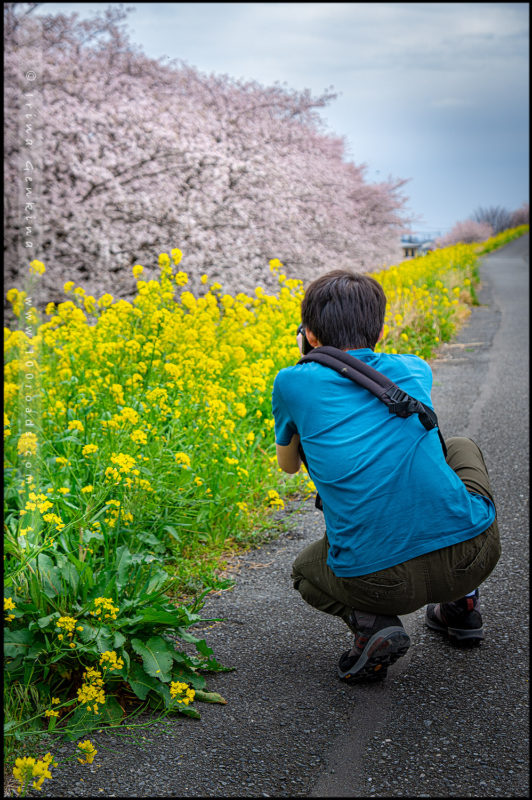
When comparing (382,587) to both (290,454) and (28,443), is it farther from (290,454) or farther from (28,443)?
(28,443)

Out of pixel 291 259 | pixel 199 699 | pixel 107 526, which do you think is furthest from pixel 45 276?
pixel 199 699

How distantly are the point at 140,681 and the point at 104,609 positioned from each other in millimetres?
249

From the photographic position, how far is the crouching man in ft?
6.81

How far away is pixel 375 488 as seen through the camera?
6.80ft

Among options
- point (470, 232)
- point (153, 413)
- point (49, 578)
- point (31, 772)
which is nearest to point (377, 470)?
point (49, 578)

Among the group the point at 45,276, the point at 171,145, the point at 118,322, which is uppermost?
the point at 171,145

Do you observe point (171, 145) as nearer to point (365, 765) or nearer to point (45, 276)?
point (45, 276)

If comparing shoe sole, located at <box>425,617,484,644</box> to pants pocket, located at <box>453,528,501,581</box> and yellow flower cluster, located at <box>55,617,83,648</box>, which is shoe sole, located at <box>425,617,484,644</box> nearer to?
pants pocket, located at <box>453,528,501,581</box>

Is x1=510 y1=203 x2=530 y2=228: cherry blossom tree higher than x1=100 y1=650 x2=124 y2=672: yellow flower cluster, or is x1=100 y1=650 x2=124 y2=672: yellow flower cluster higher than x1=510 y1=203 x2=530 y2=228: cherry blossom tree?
x1=510 y1=203 x2=530 y2=228: cherry blossom tree

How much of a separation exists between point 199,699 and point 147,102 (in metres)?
9.90

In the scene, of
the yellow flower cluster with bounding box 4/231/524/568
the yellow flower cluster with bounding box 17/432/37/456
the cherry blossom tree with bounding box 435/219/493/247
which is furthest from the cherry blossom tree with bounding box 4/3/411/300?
the cherry blossom tree with bounding box 435/219/493/247

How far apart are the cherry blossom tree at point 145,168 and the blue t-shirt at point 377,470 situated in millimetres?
6418

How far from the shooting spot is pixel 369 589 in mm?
2148

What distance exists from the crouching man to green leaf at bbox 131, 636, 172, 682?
1.89ft
